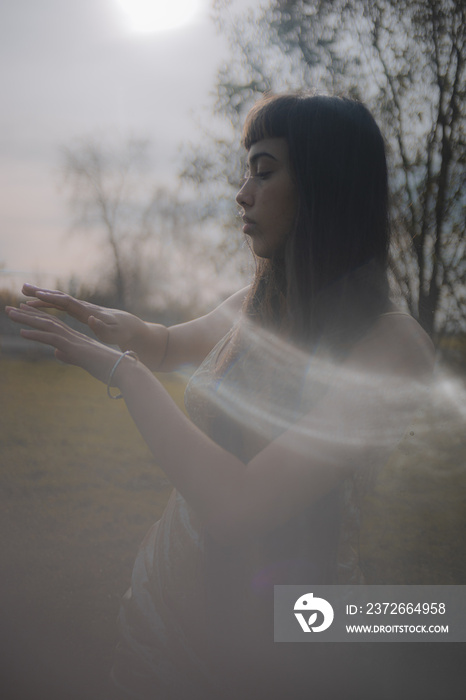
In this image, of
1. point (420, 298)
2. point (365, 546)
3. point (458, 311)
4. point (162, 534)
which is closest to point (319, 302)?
point (162, 534)

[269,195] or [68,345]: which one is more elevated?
[269,195]

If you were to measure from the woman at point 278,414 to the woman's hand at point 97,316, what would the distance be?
14 millimetres

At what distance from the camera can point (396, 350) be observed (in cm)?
84

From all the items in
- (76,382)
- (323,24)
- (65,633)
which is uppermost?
(323,24)

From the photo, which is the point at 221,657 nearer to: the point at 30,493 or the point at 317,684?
the point at 317,684

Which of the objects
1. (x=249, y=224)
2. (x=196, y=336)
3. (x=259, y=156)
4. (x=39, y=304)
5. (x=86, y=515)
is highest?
(x=259, y=156)

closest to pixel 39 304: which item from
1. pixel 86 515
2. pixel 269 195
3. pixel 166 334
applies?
pixel 166 334

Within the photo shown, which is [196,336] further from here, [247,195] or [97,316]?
[247,195]

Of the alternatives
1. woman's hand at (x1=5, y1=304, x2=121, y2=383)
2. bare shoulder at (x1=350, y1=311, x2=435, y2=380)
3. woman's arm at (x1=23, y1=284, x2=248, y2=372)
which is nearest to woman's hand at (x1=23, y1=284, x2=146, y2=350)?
woman's arm at (x1=23, y1=284, x2=248, y2=372)

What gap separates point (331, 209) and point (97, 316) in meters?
0.73

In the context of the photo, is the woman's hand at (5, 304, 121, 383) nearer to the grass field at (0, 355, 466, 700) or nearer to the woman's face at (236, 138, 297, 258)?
the woman's face at (236, 138, 297, 258)

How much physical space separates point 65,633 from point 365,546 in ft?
5.00

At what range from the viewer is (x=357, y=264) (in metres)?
1.01

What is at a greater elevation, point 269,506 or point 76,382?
point 269,506
